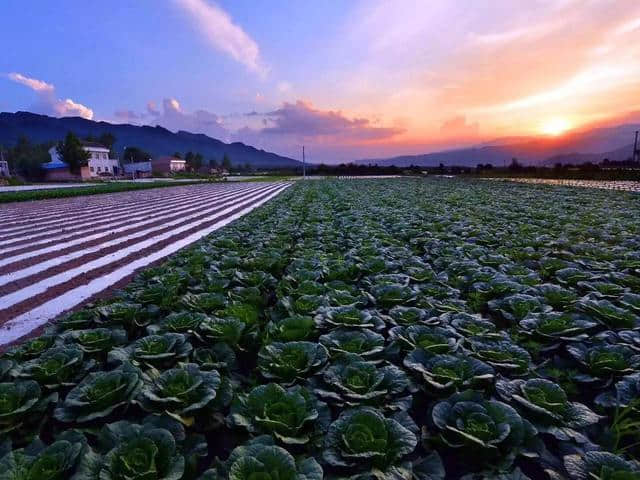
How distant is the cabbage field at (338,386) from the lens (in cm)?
150

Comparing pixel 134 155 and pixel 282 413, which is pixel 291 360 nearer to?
pixel 282 413

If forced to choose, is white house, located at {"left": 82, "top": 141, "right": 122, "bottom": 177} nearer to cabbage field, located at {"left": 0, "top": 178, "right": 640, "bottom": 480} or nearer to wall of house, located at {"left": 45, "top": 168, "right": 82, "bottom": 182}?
wall of house, located at {"left": 45, "top": 168, "right": 82, "bottom": 182}

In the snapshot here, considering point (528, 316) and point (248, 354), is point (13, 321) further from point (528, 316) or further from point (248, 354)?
point (528, 316)

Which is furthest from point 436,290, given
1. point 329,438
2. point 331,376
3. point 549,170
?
point 549,170

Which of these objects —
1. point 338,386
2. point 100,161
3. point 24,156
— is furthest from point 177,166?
point 338,386

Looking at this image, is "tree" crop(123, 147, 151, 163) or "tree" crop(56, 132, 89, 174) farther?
"tree" crop(123, 147, 151, 163)

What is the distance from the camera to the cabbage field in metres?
1.50

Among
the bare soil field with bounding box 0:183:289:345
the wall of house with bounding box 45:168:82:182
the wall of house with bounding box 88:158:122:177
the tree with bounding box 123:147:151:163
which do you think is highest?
the tree with bounding box 123:147:151:163

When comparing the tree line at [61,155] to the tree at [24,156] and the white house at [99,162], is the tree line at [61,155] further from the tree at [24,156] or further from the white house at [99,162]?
the white house at [99,162]

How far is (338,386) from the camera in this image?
1.91m

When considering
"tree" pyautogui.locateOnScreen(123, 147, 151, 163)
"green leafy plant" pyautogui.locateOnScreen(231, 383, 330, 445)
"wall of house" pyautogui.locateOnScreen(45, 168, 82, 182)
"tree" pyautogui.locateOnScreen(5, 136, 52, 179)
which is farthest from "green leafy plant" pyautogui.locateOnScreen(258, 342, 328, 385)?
"tree" pyautogui.locateOnScreen(123, 147, 151, 163)

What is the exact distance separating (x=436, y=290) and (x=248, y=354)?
189 centimetres

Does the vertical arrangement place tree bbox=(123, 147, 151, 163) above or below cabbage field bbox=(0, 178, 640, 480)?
above

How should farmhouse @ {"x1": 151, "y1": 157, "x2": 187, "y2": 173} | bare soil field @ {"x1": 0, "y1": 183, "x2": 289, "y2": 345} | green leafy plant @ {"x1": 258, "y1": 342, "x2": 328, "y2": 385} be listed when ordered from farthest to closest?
farmhouse @ {"x1": 151, "y1": 157, "x2": 187, "y2": 173}
bare soil field @ {"x1": 0, "y1": 183, "x2": 289, "y2": 345}
green leafy plant @ {"x1": 258, "y1": 342, "x2": 328, "y2": 385}
